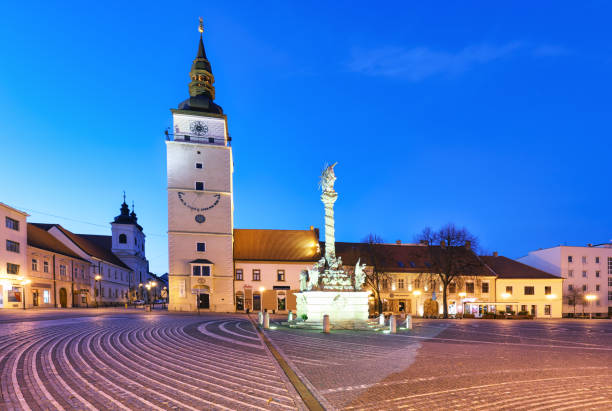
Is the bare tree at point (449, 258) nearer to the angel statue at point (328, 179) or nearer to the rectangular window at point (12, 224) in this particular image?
the angel statue at point (328, 179)

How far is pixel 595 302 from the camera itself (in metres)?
52.3

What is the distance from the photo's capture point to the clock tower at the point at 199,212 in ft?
139

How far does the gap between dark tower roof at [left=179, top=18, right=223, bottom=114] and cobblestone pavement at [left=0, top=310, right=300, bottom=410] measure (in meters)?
36.4

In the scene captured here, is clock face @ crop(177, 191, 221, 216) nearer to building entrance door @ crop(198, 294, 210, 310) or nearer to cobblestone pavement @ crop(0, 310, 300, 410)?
building entrance door @ crop(198, 294, 210, 310)

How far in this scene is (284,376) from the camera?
8.88 m

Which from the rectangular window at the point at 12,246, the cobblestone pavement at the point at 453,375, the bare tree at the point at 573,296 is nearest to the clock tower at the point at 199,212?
the rectangular window at the point at 12,246

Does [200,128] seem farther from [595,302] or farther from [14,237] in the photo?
[595,302]

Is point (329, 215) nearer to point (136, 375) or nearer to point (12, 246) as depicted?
point (136, 375)

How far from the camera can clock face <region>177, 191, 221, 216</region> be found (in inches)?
1714

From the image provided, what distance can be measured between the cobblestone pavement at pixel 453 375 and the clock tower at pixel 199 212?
98.1ft

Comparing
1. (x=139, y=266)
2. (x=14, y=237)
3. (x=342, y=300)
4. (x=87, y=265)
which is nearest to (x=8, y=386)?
(x=342, y=300)

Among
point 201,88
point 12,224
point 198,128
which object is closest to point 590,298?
point 198,128

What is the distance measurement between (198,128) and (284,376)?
40.9 meters

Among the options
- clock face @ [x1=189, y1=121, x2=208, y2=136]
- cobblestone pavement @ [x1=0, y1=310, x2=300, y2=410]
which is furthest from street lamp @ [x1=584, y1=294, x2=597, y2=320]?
clock face @ [x1=189, y1=121, x2=208, y2=136]
